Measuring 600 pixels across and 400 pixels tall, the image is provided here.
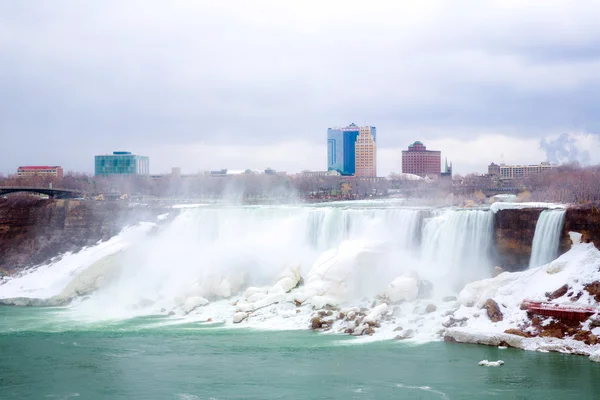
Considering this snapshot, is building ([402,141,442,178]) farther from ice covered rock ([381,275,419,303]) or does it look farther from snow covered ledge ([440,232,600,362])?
snow covered ledge ([440,232,600,362])

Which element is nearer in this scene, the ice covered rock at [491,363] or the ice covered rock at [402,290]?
the ice covered rock at [491,363]

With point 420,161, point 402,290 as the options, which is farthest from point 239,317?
point 420,161

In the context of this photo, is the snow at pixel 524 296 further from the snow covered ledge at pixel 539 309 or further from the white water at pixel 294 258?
the white water at pixel 294 258

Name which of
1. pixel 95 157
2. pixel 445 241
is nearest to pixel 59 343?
pixel 445 241

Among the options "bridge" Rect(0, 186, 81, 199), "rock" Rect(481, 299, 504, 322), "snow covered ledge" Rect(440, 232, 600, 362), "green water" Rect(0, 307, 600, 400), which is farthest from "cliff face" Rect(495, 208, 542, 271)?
"bridge" Rect(0, 186, 81, 199)

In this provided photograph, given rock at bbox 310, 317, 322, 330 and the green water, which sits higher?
rock at bbox 310, 317, 322, 330

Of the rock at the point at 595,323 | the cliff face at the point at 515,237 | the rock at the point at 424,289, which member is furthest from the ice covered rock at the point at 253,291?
the rock at the point at 595,323

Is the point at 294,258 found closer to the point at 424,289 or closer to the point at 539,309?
the point at 424,289
